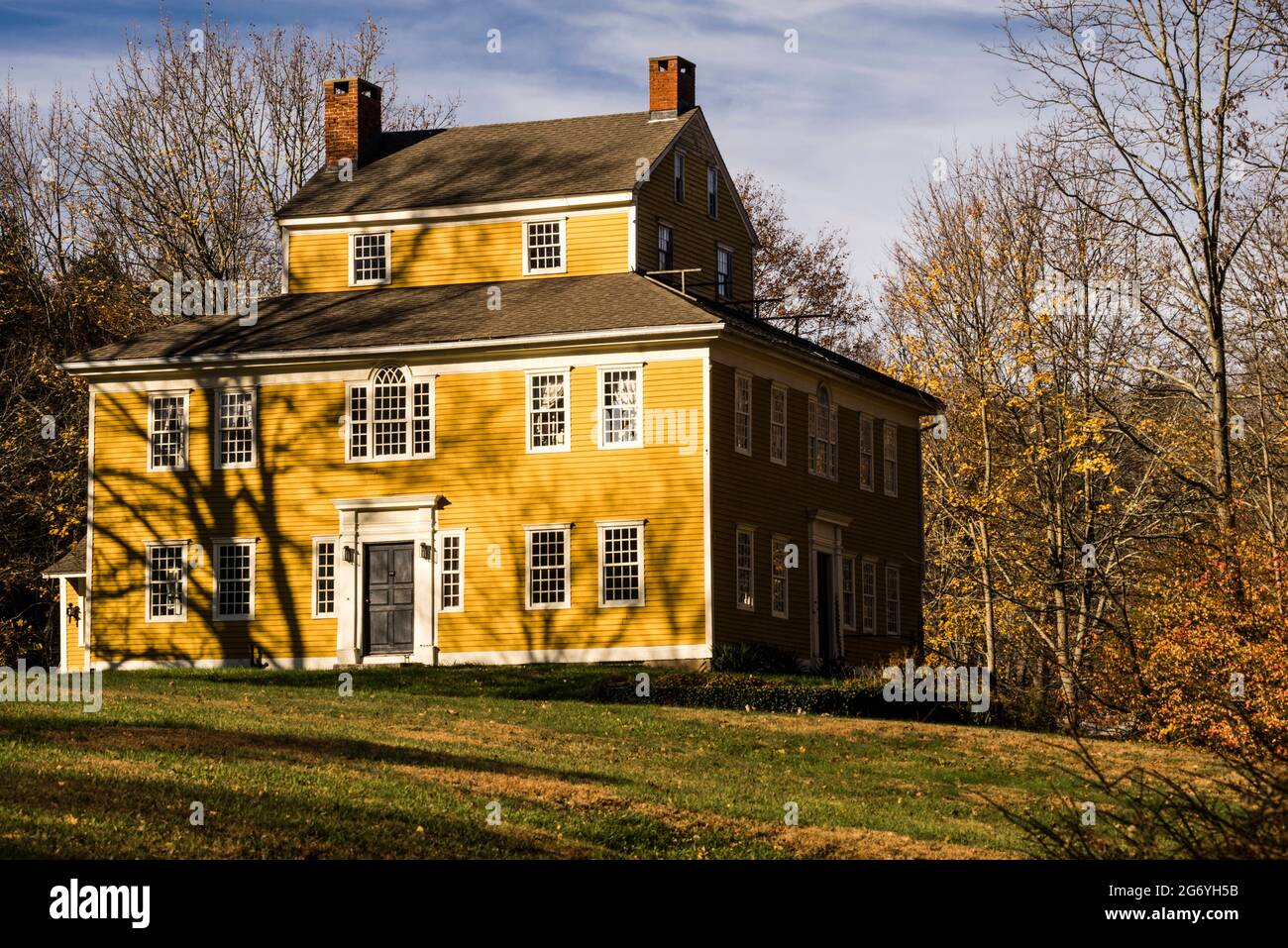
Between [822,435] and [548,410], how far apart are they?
24.2 feet

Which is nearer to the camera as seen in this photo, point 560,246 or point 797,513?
point 797,513

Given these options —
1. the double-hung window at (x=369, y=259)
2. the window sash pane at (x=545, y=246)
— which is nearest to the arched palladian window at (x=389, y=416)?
the window sash pane at (x=545, y=246)

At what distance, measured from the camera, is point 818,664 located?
41.5m

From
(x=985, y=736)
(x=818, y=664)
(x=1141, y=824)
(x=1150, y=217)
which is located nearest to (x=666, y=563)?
(x=818, y=664)

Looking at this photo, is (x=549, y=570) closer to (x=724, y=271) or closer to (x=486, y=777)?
(x=724, y=271)

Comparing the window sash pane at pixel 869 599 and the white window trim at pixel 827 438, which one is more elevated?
the white window trim at pixel 827 438

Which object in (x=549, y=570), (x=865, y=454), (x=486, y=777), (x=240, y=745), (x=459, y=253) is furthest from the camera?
(x=865, y=454)

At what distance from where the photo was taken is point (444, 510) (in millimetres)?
39656

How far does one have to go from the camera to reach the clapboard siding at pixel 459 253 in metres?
43.3

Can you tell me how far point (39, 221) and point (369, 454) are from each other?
23.6 metres

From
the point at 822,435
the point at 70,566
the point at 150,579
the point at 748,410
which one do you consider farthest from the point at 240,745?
the point at 70,566

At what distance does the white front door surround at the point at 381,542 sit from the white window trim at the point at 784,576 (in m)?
7.26

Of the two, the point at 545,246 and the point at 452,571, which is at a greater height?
the point at 545,246

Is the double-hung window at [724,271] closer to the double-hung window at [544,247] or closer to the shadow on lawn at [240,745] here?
the double-hung window at [544,247]
